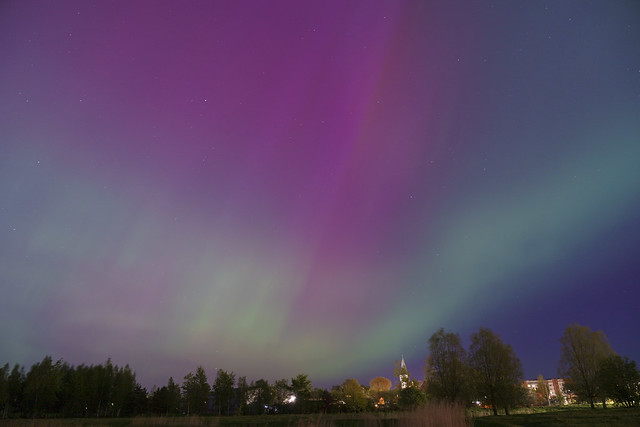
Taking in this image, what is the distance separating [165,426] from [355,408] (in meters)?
58.1

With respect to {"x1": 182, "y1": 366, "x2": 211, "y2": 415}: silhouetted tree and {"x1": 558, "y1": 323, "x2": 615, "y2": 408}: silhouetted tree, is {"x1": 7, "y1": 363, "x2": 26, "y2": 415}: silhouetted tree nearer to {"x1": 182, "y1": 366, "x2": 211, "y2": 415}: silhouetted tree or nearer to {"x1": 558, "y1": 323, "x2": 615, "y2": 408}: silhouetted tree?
{"x1": 182, "y1": 366, "x2": 211, "y2": 415}: silhouetted tree

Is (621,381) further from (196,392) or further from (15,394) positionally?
(15,394)

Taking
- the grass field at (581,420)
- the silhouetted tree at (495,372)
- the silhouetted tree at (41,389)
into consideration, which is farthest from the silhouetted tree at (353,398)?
the silhouetted tree at (41,389)

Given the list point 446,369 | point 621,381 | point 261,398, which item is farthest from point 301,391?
point 621,381

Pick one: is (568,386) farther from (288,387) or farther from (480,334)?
(288,387)

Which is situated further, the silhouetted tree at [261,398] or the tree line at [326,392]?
the silhouetted tree at [261,398]

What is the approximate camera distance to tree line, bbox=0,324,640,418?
2100 inches

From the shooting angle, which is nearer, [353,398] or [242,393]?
[353,398]

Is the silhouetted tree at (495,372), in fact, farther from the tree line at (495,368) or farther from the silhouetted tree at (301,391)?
the silhouetted tree at (301,391)

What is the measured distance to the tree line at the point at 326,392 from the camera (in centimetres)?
5334

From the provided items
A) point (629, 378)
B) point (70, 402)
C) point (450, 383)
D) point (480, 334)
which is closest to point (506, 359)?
point (480, 334)

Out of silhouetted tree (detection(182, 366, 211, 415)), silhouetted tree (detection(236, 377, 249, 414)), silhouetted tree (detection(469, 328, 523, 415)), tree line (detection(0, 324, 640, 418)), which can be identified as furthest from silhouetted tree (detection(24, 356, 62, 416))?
silhouetted tree (detection(469, 328, 523, 415))

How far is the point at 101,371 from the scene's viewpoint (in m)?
76.9

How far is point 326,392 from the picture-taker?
74.8 meters
